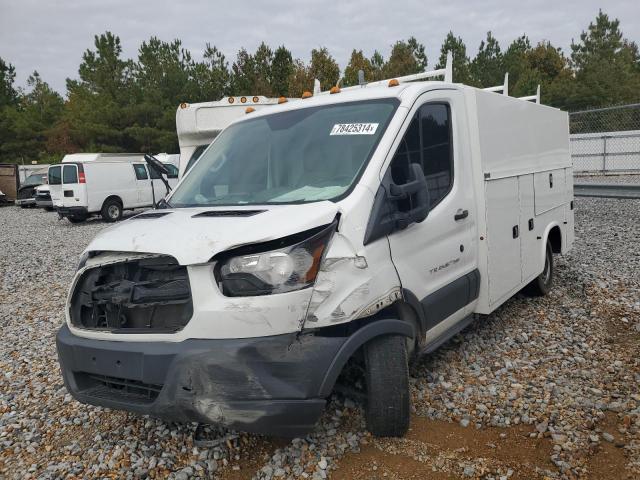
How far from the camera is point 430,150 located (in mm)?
3760

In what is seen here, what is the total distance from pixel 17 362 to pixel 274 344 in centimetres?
374

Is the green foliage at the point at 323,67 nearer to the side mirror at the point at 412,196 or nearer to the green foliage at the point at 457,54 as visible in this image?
the green foliage at the point at 457,54

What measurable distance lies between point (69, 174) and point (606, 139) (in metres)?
16.6

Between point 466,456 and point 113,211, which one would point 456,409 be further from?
point 113,211

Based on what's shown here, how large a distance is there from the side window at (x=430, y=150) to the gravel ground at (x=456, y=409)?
1.48m

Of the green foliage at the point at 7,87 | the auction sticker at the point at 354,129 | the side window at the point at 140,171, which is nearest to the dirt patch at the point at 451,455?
the auction sticker at the point at 354,129

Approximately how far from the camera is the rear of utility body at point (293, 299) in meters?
2.65

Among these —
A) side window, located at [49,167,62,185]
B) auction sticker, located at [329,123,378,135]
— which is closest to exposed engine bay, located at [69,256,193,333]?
auction sticker, located at [329,123,378,135]

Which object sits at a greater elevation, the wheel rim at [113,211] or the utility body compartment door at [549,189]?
the utility body compartment door at [549,189]

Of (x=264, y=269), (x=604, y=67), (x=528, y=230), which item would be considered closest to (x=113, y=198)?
(x=528, y=230)

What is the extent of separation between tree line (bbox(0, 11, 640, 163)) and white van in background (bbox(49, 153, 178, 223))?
602 inches

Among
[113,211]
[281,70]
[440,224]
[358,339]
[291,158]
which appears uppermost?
[281,70]

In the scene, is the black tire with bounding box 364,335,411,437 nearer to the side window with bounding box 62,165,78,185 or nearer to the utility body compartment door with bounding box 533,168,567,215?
the utility body compartment door with bounding box 533,168,567,215

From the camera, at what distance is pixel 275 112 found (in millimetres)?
4207
